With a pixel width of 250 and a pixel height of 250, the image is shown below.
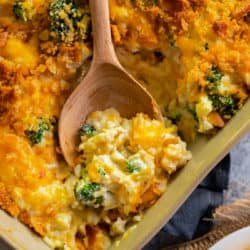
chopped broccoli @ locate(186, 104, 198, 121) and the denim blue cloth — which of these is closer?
chopped broccoli @ locate(186, 104, 198, 121)

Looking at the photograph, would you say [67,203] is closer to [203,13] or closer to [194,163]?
[194,163]

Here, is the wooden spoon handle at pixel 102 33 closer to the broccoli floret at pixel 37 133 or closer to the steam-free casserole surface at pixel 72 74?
the steam-free casserole surface at pixel 72 74

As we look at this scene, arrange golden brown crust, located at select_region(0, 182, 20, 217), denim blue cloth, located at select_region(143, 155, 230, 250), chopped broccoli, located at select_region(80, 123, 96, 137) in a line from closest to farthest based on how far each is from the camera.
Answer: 1. golden brown crust, located at select_region(0, 182, 20, 217)
2. chopped broccoli, located at select_region(80, 123, 96, 137)
3. denim blue cloth, located at select_region(143, 155, 230, 250)

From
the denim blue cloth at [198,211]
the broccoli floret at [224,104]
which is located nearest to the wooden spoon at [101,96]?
the broccoli floret at [224,104]

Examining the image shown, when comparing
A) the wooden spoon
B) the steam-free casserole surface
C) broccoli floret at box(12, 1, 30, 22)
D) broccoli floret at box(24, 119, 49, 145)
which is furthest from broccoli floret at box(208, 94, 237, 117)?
broccoli floret at box(12, 1, 30, 22)

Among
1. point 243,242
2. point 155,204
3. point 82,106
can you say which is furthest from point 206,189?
point 82,106

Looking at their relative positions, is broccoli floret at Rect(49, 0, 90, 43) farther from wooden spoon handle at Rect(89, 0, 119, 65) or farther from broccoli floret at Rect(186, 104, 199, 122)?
broccoli floret at Rect(186, 104, 199, 122)
